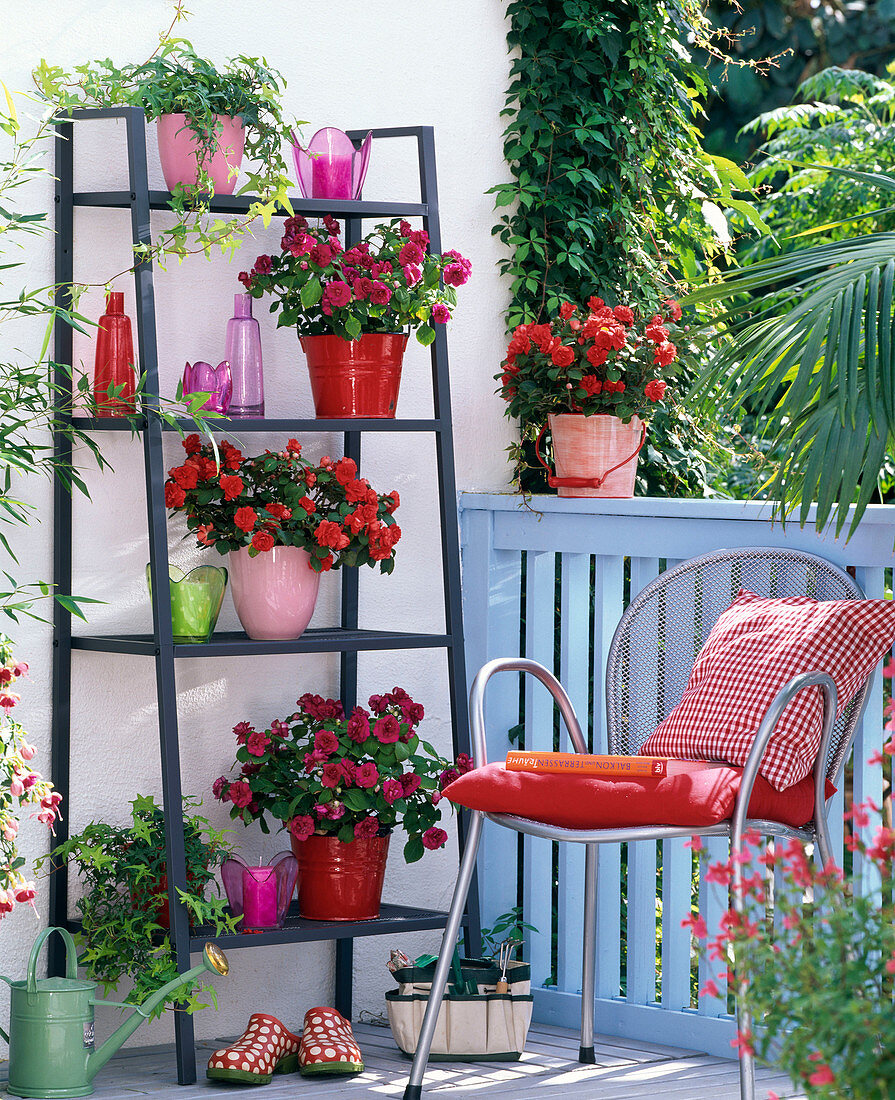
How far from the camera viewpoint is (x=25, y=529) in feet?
9.62

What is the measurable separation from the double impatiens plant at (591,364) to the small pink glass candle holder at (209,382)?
24.9 inches

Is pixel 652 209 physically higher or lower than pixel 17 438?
higher

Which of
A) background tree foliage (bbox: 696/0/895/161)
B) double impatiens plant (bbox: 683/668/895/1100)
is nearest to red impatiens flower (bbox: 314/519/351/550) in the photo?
double impatiens plant (bbox: 683/668/895/1100)

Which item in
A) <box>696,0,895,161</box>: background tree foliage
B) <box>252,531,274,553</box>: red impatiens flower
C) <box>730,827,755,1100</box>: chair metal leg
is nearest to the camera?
<box>730,827,755,1100</box>: chair metal leg

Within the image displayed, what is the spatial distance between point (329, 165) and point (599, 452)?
756mm

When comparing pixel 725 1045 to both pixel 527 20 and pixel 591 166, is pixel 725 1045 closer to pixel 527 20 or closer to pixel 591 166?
pixel 591 166

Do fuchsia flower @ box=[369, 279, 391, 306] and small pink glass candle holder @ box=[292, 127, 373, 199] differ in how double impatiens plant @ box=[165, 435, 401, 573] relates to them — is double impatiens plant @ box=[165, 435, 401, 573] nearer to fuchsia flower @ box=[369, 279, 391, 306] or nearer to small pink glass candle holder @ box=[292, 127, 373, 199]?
fuchsia flower @ box=[369, 279, 391, 306]

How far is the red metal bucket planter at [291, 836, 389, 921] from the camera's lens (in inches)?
119

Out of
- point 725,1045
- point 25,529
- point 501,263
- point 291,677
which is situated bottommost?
point 725,1045

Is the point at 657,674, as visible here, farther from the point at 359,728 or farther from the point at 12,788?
the point at 12,788

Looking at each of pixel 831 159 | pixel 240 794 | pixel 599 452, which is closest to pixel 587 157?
pixel 599 452

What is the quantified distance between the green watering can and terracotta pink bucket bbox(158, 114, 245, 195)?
4.29 feet

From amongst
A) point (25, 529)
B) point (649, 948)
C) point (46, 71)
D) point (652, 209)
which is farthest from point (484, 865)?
point (46, 71)

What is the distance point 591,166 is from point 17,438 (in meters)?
1.40
